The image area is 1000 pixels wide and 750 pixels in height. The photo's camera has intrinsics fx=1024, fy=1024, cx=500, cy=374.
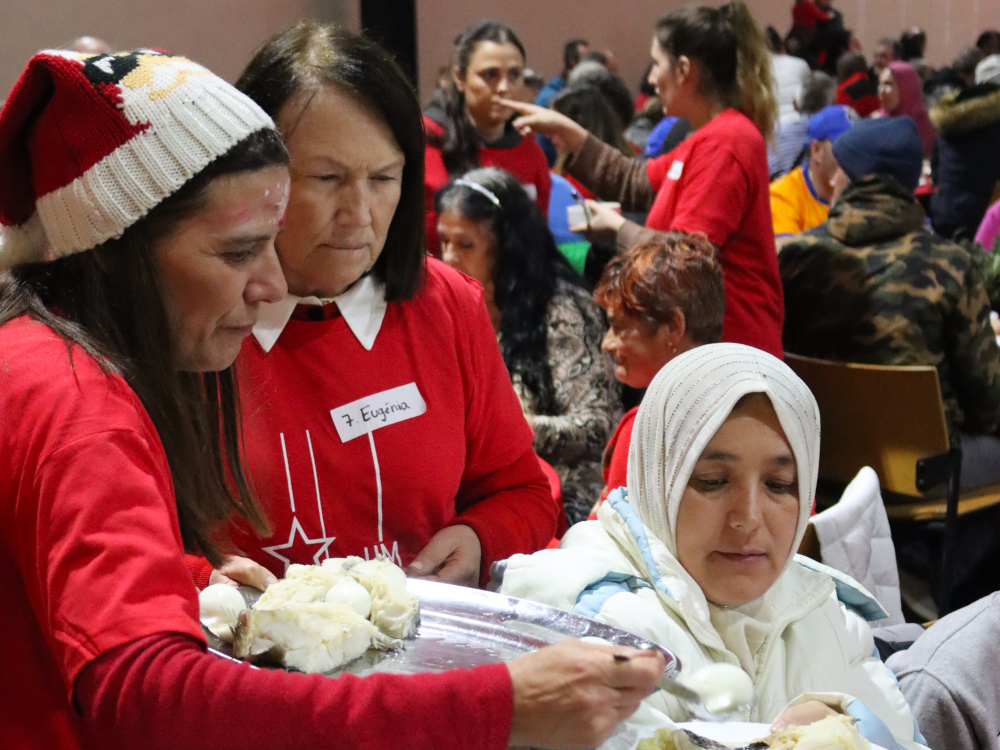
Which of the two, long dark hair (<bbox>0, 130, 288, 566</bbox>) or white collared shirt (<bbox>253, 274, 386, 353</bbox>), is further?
white collared shirt (<bbox>253, 274, 386, 353</bbox>)

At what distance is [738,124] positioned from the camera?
129 inches

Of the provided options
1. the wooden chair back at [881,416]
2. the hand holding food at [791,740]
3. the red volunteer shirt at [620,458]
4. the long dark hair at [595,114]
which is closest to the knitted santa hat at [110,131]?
the hand holding food at [791,740]

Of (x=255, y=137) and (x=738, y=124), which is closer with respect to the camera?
(x=255, y=137)

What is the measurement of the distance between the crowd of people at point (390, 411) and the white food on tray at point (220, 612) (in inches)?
A: 2.6

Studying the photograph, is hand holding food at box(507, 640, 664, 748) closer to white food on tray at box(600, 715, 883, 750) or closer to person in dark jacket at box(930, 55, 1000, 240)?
white food on tray at box(600, 715, 883, 750)

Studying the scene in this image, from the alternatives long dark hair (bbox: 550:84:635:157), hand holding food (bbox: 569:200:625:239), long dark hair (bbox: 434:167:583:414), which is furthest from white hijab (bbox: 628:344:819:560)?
long dark hair (bbox: 550:84:635:157)

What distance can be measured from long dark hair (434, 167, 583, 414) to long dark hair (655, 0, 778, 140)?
75 centimetres

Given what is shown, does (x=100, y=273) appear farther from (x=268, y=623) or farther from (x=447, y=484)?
(x=447, y=484)

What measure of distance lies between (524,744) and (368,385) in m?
0.82

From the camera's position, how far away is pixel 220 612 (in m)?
1.20

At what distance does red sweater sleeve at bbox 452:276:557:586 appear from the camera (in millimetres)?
1762

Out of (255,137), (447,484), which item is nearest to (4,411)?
(255,137)

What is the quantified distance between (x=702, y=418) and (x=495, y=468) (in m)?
0.44

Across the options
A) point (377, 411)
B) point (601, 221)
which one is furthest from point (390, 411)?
point (601, 221)
